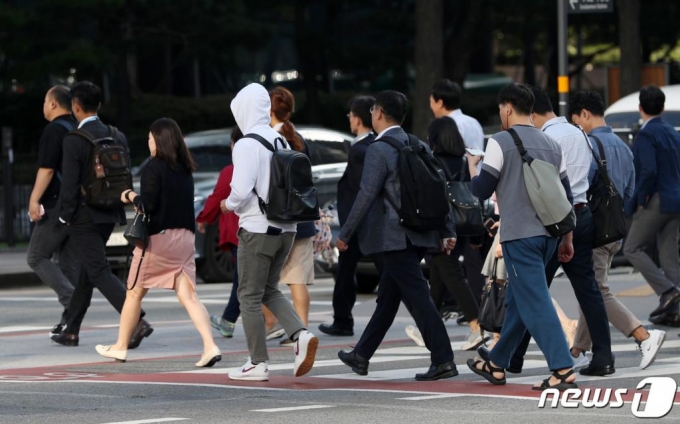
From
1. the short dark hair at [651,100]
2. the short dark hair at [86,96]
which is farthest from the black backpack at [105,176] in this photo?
the short dark hair at [651,100]

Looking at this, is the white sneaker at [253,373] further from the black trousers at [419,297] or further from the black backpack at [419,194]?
the black backpack at [419,194]

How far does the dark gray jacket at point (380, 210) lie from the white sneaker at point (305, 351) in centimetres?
65

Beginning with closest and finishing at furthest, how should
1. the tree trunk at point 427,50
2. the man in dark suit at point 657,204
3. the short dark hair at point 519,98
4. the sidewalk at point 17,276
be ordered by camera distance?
1. the short dark hair at point 519,98
2. the man in dark suit at point 657,204
3. the sidewalk at point 17,276
4. the tree trunk at point 427,50

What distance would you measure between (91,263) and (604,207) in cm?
406

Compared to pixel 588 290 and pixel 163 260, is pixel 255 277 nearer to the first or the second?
pixel 163 260

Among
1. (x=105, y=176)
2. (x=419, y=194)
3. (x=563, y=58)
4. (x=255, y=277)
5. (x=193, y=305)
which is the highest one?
(x=419, y=194)

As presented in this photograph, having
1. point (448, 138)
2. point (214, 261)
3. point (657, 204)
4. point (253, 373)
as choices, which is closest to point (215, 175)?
point (214, 261)

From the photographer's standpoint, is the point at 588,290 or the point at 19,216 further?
the point at 19,216

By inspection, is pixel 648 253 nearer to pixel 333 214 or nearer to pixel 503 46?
pixel 333 214

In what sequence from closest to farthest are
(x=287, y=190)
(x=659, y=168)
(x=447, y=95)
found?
(x=287, y=190)
(x=447, y=95)
(x=659, y=168)

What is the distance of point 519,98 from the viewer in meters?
8.98

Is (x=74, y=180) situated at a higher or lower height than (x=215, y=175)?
higher

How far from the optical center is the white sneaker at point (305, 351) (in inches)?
371

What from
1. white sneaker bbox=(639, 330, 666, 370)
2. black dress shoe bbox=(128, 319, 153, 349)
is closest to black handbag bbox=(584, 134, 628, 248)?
white sneaker bbox=(639, 330, 666, 370)
